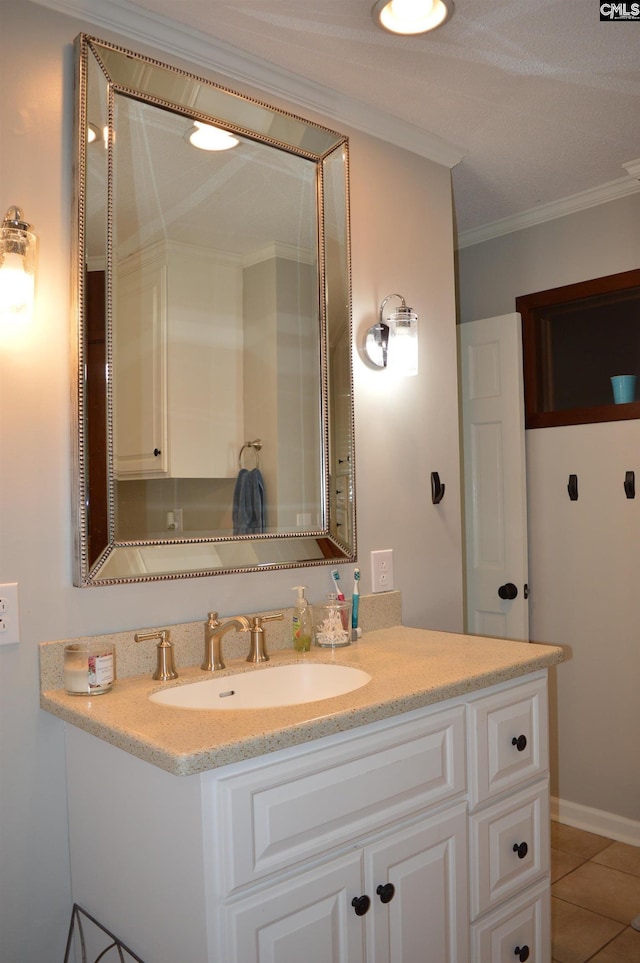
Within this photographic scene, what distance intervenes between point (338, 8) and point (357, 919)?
1.94 meters

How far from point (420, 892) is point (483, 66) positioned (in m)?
2.00

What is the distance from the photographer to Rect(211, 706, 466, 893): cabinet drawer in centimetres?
126

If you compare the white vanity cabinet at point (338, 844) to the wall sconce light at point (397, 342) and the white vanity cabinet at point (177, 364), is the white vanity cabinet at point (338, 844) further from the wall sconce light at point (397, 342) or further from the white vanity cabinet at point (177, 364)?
the wall sconce light at point (397, 342)

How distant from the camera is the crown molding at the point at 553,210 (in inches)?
112

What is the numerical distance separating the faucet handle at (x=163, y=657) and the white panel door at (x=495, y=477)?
1731 mm

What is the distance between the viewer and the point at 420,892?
155 cm

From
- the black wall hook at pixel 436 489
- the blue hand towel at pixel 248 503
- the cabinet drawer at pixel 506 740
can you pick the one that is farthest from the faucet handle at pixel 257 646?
the black wall hook at pixel 436 489

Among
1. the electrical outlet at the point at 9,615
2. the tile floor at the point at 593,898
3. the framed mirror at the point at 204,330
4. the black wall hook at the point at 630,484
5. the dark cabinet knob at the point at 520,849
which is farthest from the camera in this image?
the black wall hook at the point at 630,484

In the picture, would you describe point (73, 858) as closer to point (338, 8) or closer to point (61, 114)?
point (61, 114)

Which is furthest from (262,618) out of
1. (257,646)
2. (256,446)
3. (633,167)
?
(633,167)

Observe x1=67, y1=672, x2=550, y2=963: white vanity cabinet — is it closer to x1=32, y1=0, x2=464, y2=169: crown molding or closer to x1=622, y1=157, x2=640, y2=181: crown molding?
x1=32, y1=0, x2=464, y2=169: crown molding

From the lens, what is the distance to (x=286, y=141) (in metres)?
2.07

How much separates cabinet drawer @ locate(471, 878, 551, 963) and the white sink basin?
601 millimetres

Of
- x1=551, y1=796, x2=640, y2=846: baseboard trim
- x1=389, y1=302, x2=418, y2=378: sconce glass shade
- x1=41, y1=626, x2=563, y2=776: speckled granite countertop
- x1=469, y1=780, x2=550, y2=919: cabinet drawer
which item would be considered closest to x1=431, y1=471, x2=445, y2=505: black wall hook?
x1=389, y1=302, x2=418, y2=378: sconce glass shade
